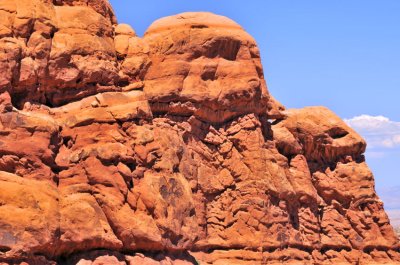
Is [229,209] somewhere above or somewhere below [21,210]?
below

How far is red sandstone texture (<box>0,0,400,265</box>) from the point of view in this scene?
28.5 meters

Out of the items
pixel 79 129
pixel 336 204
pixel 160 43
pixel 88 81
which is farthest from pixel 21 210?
pixel 336 204

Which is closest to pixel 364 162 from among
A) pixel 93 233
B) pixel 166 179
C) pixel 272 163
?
pixel 272 163

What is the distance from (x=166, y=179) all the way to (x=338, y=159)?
Answer: 25.4 metres

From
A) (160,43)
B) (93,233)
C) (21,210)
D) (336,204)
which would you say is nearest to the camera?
(21,210)

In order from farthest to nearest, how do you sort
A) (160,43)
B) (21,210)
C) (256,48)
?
(256,48), (160,43), (21,210)

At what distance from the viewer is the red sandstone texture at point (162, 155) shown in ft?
93.5

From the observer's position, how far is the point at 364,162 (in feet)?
188

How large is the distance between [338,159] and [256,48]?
12.5 metres

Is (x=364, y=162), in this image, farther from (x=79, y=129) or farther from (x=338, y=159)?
(x=79, y=129)

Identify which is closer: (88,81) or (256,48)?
(88,81)

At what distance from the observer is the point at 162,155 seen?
107 ft

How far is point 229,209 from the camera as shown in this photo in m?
44.7

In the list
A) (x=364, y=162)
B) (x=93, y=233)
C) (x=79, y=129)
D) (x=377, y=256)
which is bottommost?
(x=377, y=256)
